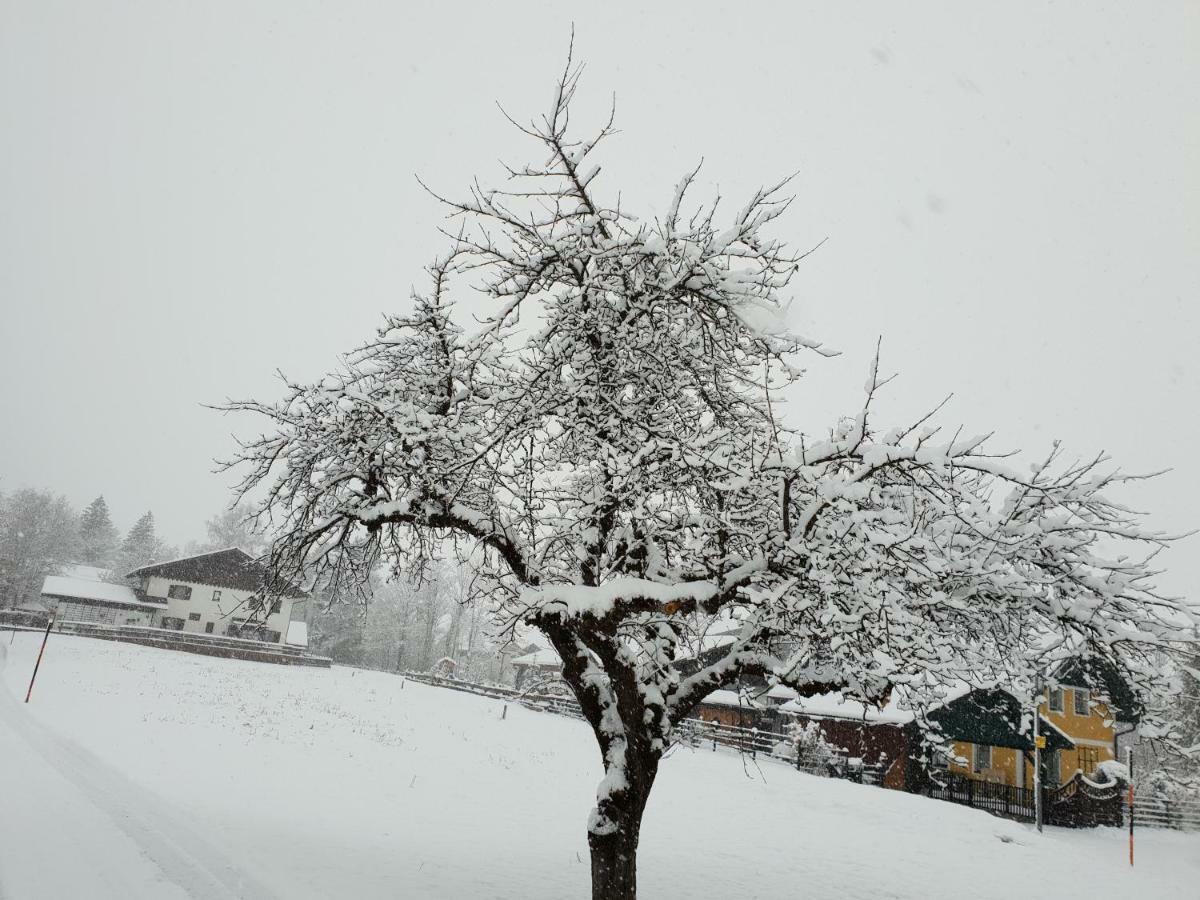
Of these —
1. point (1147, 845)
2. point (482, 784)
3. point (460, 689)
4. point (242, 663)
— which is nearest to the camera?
point (482, 784)

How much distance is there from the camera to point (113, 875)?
255 inches

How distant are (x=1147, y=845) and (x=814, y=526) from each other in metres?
28.0

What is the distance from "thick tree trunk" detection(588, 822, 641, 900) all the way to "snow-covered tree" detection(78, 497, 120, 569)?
10056 centimetres

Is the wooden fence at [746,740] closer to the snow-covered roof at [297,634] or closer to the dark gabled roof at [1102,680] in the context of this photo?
the dark gabled roof at [1102,680]

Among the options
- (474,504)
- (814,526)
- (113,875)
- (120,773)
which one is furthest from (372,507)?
(120,773)

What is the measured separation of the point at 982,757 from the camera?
30.6m

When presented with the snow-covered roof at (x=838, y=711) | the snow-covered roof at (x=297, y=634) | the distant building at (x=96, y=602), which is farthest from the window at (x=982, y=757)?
the distant building at (x=96, y=602)

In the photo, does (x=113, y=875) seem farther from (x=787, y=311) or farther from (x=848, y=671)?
(x=787, y=311)

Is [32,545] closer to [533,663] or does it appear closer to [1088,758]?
[533,663]

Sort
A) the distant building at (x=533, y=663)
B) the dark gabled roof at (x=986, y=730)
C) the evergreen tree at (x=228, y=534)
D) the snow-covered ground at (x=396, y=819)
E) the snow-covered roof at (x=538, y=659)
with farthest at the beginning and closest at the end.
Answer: the evergreen tree at (x=228, y=534) < the snow-covered roof at (x=538, y=659) < the distant building at (x=533, y=663) < the dark gabled roof at (x=986, y=730) < the snow-covered ground at (x=396, y=819)

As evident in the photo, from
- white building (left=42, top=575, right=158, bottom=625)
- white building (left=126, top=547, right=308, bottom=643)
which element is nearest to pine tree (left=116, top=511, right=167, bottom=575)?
white building (left=42, top=575, right=158, bottom=625)

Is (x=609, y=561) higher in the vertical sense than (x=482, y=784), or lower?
higher

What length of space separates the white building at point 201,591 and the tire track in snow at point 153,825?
134 ft

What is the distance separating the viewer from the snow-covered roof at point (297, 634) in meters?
54.9
